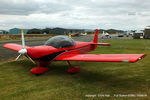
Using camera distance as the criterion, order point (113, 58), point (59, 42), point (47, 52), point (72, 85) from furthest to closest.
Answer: point (59, 42)
point (47, 52)
point (113, 58)
point (72, 85)

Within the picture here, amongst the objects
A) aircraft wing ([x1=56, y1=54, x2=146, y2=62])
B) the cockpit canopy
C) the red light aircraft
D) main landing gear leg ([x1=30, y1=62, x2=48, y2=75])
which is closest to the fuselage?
the red light aircraft

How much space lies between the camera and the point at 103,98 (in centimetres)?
463

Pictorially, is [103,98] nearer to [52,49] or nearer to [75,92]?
[75,92]

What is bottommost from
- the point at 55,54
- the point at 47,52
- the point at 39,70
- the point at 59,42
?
the point at 39,70

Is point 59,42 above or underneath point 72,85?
above

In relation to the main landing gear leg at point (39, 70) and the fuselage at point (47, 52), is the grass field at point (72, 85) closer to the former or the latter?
the main landing gear leg at point (39, 70)

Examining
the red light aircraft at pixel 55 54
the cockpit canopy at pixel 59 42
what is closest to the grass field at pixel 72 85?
the red light aircraft at pixel 55 54

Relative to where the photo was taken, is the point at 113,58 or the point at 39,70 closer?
the point at 113,58

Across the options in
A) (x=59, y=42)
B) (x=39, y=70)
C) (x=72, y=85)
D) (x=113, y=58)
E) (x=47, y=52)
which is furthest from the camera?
(x=59, y=42)

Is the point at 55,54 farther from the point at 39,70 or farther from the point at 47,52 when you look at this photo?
the point at 39,70

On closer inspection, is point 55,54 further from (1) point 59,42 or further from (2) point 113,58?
(2) point 113,58

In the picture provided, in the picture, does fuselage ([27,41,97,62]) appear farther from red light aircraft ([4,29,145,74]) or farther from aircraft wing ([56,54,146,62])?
aircraft wing ([56,54,146,62])

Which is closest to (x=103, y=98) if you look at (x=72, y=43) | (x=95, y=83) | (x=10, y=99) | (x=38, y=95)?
(x=95, y=83)

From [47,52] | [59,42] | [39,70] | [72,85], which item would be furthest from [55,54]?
[72,85]
